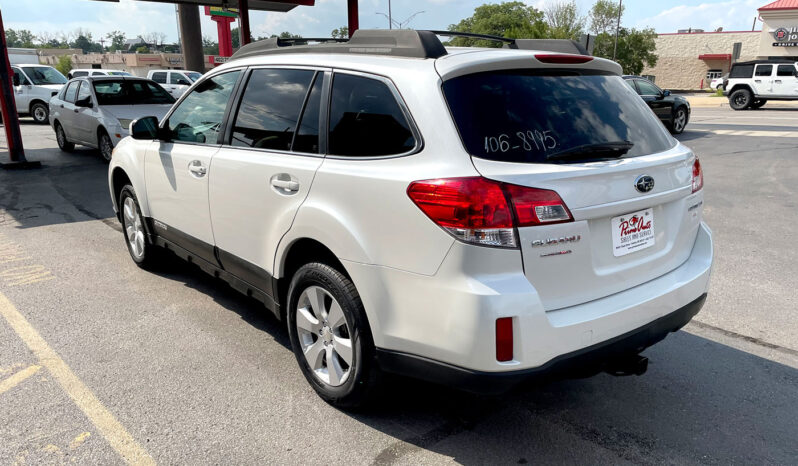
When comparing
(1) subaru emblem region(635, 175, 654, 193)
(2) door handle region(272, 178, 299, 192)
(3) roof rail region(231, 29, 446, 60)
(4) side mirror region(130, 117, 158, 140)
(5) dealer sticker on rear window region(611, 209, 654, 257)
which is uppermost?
(3) roof rail region(231, 29, 446, 60)

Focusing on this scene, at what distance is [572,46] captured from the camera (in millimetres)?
3482

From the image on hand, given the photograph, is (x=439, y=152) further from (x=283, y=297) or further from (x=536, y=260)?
(x=283, y=297)

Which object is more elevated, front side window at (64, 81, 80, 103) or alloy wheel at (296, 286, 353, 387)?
front side window at (64, 81, 80, 103)

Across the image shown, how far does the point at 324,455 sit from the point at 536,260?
1359 mm

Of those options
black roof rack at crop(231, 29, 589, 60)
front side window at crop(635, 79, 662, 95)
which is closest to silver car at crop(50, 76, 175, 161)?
black roof rack at crop(231, 29, 589, 60)

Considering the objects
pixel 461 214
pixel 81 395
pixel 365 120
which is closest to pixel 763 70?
pixel 365 120

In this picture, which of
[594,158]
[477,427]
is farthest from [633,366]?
[594,158]

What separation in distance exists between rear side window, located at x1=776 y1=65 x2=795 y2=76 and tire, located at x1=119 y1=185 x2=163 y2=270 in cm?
2774

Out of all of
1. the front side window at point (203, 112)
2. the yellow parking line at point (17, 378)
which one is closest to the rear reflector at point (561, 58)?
the front side window at point (203, 112)

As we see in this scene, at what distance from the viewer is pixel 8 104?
11008mm

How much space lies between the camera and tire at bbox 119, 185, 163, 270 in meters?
5.18

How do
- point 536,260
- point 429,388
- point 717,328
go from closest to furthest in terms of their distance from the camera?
point 536,260 < point 429,388 < point 717,328

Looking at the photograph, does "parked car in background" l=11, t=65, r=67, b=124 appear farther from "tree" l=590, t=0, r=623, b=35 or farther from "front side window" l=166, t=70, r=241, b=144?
"tree" l=590, t=0, r=623, b=35

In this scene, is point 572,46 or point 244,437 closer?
point 244,437
